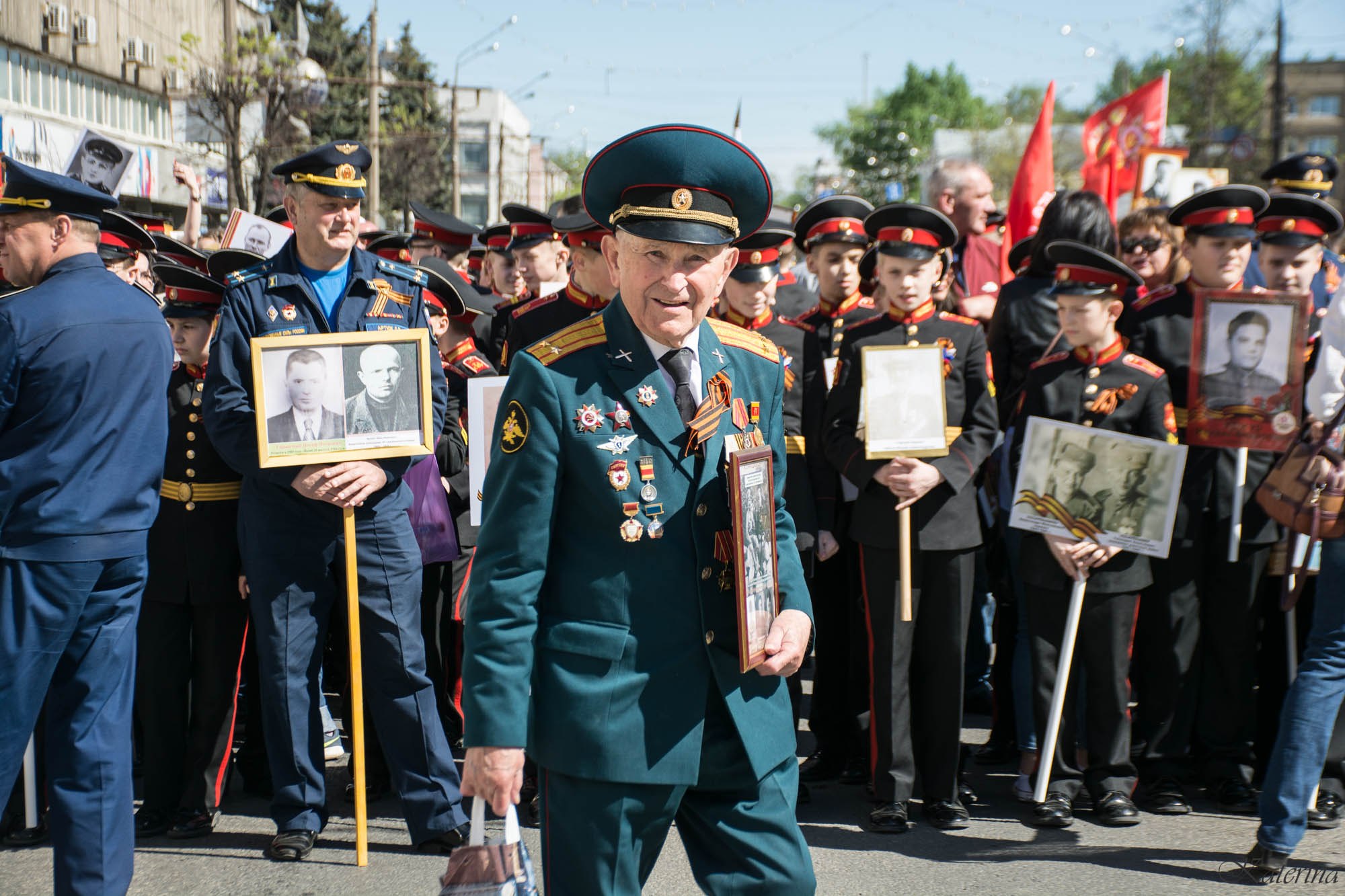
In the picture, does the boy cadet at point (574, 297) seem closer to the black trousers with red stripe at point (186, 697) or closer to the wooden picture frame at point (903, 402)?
the wooden picture frame at point (903, 402)

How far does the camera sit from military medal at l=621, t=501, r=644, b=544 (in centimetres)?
279

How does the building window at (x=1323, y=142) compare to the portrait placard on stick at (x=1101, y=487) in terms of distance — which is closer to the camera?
the portrait placard on stick at (x=1101, y=487)

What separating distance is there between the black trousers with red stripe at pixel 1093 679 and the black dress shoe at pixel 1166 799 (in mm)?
214

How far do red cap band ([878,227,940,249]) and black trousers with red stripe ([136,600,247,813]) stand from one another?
3221 millimetres

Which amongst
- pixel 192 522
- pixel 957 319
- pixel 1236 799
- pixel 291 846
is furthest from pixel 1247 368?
pixel 192 522

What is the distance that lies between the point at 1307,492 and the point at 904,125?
10191 centimetres

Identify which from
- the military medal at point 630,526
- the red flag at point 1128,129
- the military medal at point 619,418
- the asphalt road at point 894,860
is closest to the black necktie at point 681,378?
the military medal at point 619,418

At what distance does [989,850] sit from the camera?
5.14 meters

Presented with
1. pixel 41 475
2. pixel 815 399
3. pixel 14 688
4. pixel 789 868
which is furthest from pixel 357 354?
pixel 789 868

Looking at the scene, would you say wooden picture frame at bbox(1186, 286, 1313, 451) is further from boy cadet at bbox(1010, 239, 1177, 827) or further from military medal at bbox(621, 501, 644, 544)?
military medal at bbox(621, 501, 644, 544)

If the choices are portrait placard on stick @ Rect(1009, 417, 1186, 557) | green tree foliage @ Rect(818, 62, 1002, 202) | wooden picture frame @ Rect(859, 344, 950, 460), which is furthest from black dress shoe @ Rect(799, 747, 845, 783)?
green tree foliage @ Rect(818, 62, 1002, 202)

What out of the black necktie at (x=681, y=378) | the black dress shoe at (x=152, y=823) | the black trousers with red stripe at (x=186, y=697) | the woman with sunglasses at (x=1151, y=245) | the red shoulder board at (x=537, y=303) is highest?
the woman with sunglasses at (x=1151, y=245)

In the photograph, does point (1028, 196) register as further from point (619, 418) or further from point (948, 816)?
point (619, 418)

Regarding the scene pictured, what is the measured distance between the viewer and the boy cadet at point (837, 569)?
19.8 feet
